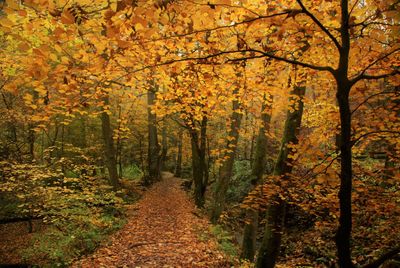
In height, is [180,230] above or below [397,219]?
below

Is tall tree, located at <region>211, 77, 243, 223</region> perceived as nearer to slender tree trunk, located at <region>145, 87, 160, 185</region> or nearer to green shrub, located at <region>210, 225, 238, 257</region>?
green shrub, located at <region>210, 225, 238, 257</region>

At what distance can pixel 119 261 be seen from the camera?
6.98m

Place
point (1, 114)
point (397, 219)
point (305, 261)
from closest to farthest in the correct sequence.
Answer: point (397, 219), point (305, 261), point (1, 114)

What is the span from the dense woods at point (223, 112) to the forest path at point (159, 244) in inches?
2.2

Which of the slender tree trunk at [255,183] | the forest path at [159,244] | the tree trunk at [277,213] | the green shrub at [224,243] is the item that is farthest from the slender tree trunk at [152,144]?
the tree trunk at [277,213]

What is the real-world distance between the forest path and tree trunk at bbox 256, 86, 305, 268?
1.68m

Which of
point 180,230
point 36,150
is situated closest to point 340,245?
point 180,230

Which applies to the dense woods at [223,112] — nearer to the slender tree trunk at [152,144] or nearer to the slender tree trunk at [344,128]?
the slender tree trunk at [344,128]

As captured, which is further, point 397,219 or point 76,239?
point 76,239

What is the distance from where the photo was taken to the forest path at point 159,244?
6.93m

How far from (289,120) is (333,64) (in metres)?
2.53

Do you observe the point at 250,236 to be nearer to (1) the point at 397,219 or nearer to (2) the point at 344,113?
(1) the point at 397,219

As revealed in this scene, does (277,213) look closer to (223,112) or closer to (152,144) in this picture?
(223,112)

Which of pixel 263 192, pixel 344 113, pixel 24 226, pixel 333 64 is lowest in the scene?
pixel 24 226
